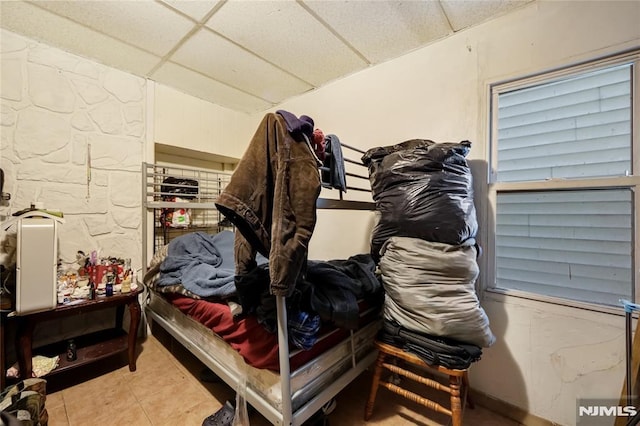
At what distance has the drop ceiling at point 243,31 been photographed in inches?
59.1

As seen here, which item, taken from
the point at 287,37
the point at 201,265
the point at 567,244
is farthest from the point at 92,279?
the point at 567,244

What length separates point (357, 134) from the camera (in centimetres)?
219

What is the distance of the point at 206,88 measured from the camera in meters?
2.47

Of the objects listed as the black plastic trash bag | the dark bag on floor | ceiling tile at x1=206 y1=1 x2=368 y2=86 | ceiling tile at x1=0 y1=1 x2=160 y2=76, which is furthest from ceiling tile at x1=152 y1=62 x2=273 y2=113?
the dark bag on floor

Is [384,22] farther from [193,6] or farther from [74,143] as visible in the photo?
[74,143]

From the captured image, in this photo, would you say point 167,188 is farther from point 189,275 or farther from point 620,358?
point 620,358

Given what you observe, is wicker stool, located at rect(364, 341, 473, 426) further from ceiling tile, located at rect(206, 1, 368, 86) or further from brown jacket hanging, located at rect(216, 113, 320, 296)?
ceiling tile, located at rect(206, 1, 368, 86)

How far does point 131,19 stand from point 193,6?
44cm

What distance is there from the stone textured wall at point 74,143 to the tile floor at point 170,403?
3.04 ft

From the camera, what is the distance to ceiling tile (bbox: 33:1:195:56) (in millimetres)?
1490

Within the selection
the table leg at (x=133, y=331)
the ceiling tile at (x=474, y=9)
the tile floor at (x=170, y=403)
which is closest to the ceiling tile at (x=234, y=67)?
the ceiling tile at (x=474, y=9)

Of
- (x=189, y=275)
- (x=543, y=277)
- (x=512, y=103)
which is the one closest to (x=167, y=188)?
(x=189, y=275)

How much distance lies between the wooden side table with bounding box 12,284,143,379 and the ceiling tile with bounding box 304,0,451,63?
2275 millimetres

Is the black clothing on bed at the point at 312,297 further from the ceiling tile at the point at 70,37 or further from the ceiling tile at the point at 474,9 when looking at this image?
the ceiling tile at the point at 70,37
